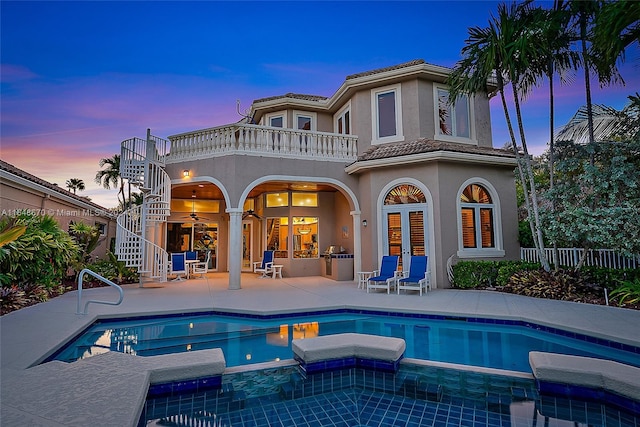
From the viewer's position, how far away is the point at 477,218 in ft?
36.8

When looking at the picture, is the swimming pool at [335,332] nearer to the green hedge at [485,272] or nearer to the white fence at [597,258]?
the green hedge at [485,272]

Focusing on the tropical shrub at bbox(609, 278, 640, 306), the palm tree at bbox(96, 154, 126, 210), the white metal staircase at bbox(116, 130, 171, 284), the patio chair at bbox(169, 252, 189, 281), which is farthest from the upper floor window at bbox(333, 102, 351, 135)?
the palm tree at bbox(96, 154, 126, 210)

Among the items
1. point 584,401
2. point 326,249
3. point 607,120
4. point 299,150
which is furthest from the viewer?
point 326,249

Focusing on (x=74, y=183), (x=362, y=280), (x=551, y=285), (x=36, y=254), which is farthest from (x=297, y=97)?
(x=74, y=183)

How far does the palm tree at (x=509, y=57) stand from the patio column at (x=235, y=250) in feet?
27.3

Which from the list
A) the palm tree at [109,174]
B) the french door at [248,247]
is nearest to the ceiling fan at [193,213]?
the french door at [248,247]

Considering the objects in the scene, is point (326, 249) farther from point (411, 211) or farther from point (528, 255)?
point (528, 255)

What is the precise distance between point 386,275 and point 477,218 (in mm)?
3830

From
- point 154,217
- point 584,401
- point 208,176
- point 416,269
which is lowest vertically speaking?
A: point 584,401

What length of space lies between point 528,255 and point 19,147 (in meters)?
18.5

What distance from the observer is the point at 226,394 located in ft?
12.8

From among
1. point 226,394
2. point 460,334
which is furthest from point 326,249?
point 226,394

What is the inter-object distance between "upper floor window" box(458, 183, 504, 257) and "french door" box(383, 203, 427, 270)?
1254 millimetres

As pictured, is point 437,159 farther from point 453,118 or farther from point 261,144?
point 261,144
